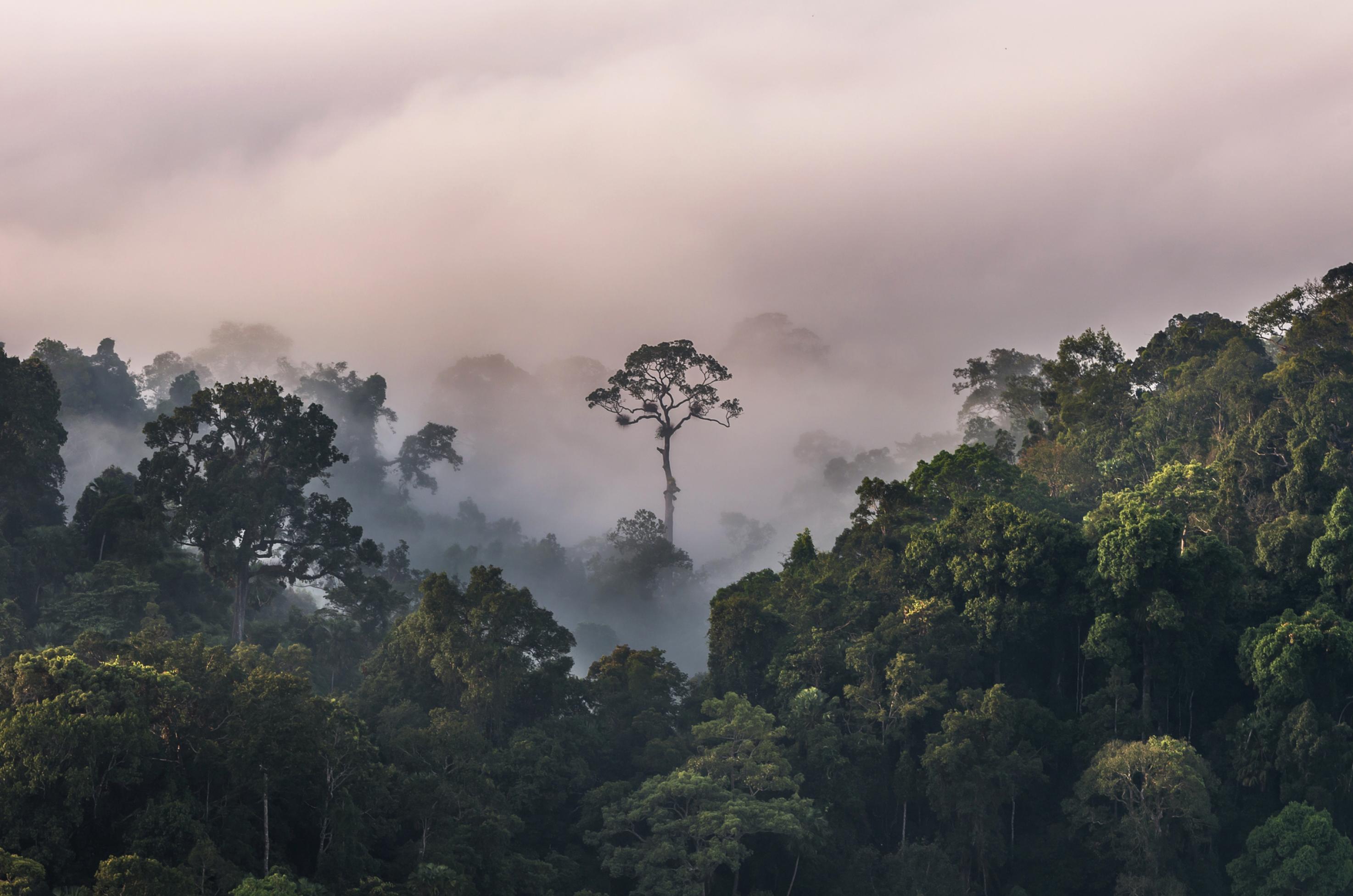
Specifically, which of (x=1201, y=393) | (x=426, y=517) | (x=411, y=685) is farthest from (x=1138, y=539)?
(x=426, y=517)

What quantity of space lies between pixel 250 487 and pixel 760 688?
16966mm

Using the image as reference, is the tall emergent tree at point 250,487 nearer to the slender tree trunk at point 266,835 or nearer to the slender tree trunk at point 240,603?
the slender tree trunk at point 240,603

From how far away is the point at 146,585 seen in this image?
3888cm

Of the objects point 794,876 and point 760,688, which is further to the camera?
point 760,688

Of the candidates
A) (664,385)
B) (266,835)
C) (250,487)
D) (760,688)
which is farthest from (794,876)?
(664,385)

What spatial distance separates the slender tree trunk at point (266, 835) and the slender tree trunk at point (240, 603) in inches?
619

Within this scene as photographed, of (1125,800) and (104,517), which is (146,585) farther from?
(1125,800)

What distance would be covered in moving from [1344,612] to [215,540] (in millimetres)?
33073

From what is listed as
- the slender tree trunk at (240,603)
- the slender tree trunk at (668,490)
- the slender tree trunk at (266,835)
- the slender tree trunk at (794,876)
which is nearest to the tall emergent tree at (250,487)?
the slender tree trunk at (240,603)

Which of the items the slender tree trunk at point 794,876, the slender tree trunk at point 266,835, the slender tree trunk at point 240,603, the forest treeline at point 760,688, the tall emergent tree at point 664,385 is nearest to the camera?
the slender tree trunk at point 266,835

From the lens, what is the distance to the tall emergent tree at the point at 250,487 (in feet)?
A: 133

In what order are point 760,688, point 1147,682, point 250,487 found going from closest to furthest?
point 1147,682 → point 760,688 → point 250,487

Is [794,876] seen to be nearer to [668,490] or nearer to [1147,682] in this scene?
[1147,682]

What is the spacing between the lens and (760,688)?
4044 cm
